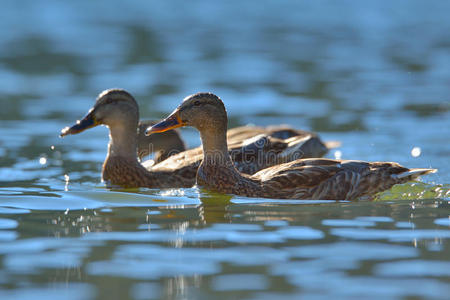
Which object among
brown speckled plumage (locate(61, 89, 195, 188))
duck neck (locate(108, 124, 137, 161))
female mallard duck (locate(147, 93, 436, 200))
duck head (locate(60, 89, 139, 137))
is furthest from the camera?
duck neck (locate(108, 124, 137, 161))

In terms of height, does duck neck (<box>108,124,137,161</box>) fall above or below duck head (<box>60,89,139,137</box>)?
below

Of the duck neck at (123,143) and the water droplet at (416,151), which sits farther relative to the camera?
the water droplet at (416,151)

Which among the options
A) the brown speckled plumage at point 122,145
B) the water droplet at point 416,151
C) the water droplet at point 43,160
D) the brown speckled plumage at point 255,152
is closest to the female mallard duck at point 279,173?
the brown speckled plumage at point 122,145

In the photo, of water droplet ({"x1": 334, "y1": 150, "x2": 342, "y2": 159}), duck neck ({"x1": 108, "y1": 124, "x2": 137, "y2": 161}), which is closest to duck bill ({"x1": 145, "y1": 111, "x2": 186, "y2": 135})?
duck neck ({"x1": 108, "y1": 124, "x2": 137, "y2": 161})

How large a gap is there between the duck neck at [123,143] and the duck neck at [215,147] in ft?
5.24

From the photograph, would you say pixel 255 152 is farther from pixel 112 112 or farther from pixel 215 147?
pixel 112 112

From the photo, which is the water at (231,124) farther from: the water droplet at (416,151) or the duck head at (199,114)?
the duck head at (199,114)

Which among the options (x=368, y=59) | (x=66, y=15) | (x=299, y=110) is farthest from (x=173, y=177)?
(x=66, y=15)

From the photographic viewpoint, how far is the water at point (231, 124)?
6020mm

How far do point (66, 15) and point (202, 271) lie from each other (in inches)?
997

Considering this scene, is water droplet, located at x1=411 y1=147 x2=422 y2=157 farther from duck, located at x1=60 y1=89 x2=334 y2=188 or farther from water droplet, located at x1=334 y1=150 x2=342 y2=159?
duck, located at x1=60 y1=89 x2=334 y2=188

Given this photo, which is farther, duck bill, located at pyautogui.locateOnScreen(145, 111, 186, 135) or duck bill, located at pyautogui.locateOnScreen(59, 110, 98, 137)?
duck bill, located at pyautogui.locateOnScreen(59, 110, 98, 137)

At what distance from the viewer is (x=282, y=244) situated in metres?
6.81

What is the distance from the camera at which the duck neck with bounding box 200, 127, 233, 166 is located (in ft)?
30.7
